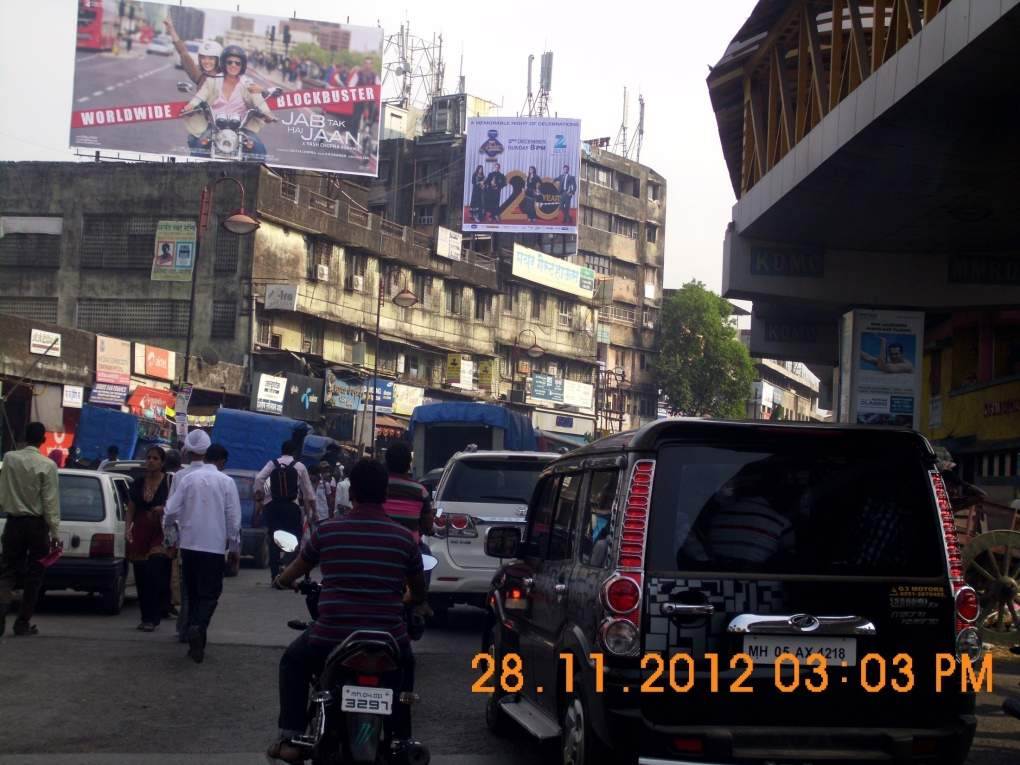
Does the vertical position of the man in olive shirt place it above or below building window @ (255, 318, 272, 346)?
below

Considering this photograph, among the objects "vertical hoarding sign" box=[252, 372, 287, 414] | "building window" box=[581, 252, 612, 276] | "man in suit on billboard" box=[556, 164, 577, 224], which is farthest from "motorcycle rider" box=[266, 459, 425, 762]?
"building window" box=[581, 252, 612, 276]

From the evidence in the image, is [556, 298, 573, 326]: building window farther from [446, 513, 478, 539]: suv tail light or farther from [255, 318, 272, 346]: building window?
[446, 513, 478, 539]: suv tail light

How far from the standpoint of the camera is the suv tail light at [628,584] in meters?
5.13

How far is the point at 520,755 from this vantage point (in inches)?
287

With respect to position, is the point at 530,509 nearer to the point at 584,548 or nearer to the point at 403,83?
the point at 584,548

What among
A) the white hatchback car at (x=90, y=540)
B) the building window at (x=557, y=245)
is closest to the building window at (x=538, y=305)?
the building window at (x=557, y=245)

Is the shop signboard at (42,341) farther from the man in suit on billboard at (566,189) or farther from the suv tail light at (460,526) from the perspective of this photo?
the man in suit on billboard at (566,189)

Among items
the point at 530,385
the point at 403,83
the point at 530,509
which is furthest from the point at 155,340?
the point at 530,509

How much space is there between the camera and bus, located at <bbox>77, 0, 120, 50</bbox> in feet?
171

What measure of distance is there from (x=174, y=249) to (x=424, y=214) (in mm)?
23570

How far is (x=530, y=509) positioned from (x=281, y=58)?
1956 inches

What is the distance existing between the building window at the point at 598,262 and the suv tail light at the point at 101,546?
66345mm

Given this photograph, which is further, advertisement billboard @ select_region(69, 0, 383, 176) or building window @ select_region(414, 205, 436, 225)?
building window @ select_region(414, 205, 436, 225)

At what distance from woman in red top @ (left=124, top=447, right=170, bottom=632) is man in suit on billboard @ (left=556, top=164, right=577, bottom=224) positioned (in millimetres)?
54115
